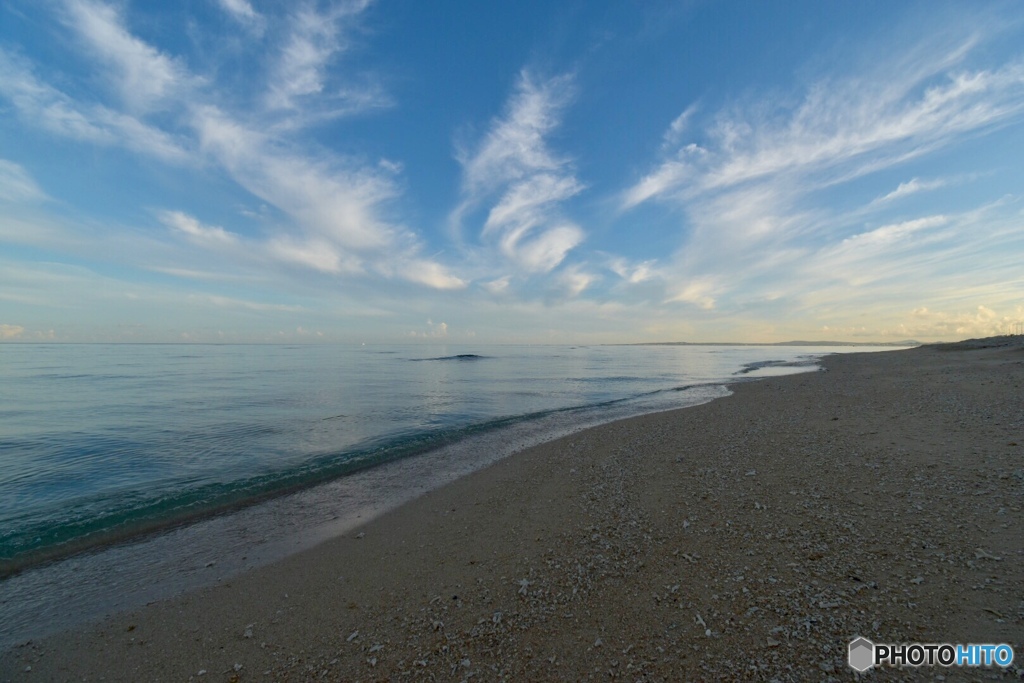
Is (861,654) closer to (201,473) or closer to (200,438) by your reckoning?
(201,473)

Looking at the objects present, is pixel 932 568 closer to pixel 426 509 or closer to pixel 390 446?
pixel 426 509

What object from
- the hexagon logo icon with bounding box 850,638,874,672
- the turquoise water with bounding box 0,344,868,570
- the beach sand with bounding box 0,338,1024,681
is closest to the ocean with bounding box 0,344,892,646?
the turquoise water with bounding box 0,344,868,570

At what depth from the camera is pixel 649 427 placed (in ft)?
46.5

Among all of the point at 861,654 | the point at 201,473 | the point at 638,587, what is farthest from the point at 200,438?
the point at 861,654

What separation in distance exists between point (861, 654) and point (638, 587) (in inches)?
81.6

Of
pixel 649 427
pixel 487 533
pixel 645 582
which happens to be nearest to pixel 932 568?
pixel 645 582

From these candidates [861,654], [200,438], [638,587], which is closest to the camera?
[861,654]

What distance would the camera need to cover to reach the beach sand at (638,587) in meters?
3.86

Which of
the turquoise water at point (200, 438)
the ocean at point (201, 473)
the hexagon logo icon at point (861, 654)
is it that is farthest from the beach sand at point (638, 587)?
the turquoise water at point (200, 438)

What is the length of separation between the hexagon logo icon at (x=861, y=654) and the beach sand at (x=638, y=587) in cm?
9

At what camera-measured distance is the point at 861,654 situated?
354 centimetres

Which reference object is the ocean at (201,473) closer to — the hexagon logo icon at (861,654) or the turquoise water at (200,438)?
the turquoise water at (200,438)

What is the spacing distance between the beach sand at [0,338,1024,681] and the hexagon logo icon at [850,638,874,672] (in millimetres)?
91

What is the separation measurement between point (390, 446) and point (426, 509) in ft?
20.5
